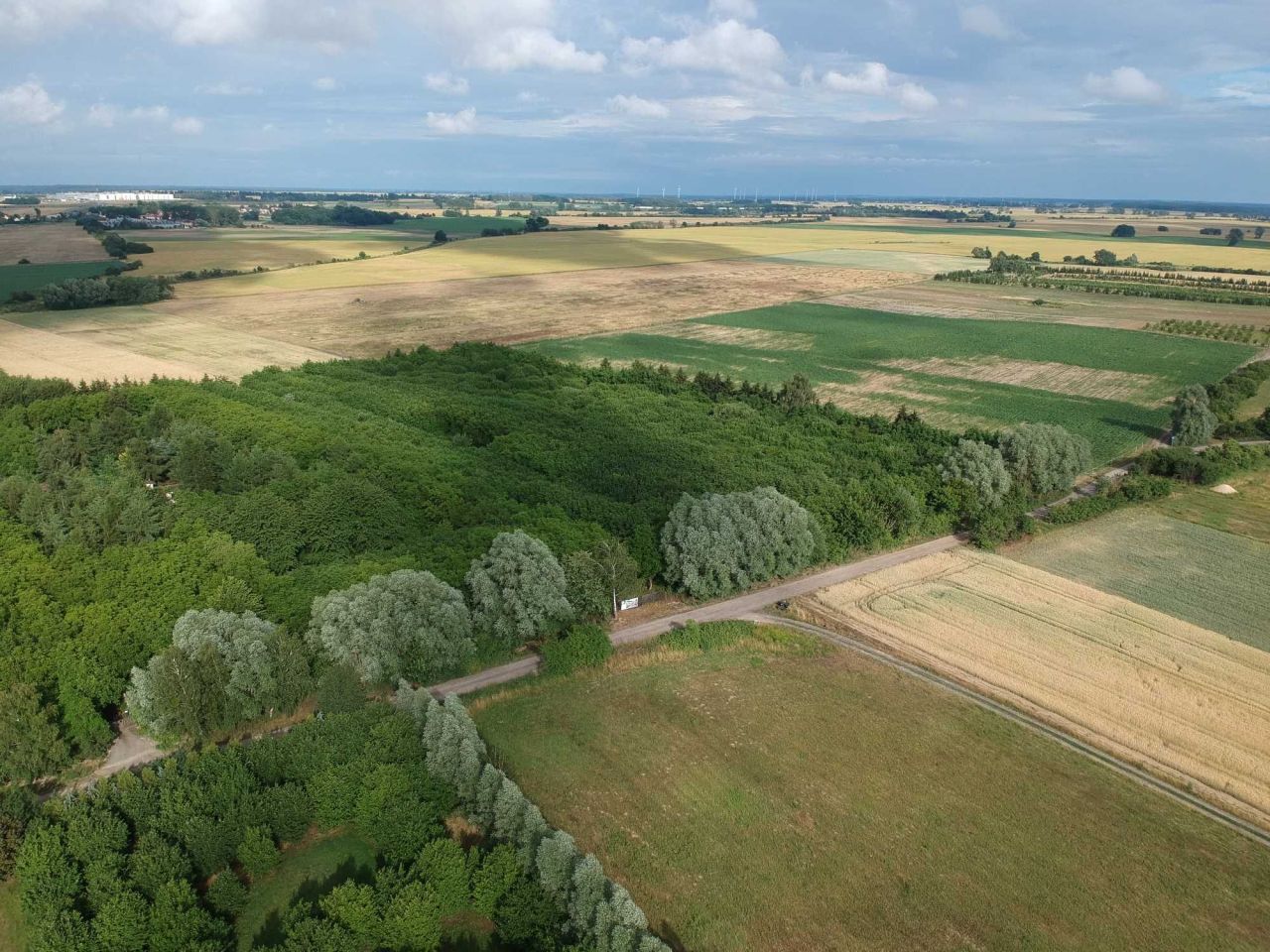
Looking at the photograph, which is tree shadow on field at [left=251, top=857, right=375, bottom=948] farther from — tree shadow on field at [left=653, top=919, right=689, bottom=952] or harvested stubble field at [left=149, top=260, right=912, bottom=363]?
harvested stubble field at [left=149, top=260, right=912, bottom=363]

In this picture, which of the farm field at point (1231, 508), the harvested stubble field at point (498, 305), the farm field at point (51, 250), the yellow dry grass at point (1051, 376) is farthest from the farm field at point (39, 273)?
the farm field at point (1231, 508)

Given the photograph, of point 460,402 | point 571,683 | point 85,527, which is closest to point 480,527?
point 571,683

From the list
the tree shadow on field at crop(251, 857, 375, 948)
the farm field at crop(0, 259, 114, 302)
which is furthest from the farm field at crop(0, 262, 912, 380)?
the tree shadow on field at crop(251, 857, 375, 948)

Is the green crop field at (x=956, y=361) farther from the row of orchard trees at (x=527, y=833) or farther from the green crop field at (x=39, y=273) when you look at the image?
the green crop field at (x=39, y=273)

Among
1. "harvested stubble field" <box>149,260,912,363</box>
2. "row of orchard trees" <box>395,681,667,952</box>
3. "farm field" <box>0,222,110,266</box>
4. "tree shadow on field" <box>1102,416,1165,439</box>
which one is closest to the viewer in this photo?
"row of orchard trees" <box>395,681,667,952</box>

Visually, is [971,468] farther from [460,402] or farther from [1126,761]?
[460,402]

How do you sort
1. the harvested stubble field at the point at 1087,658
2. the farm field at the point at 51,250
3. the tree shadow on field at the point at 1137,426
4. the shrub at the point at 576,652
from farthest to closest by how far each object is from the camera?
the farm field at the point at 51,250 → the tree shadow on field at the point at 1137,426 → the shrub at the point at 576,652 → the harvested stubble field at the point at 1087,658

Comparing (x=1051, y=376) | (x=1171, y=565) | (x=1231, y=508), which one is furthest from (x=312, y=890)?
(x=1051, y=376)
